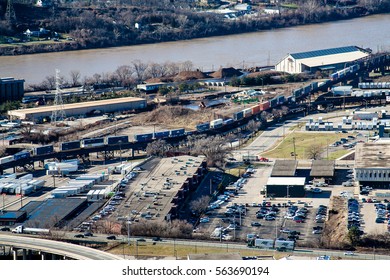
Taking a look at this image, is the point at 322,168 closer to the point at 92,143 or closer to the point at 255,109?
the point at 92,143

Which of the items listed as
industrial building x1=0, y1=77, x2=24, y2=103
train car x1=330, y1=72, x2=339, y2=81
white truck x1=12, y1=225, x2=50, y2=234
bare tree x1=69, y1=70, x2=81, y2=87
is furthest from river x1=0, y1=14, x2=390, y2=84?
white truck x1=12, y1=225, x2=50, y2=234

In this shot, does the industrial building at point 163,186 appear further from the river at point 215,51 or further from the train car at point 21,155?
the river at point 215,51

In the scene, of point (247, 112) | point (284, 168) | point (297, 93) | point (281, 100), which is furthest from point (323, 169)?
point (297, 93)

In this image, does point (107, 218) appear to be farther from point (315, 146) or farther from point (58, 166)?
point (315, 146)

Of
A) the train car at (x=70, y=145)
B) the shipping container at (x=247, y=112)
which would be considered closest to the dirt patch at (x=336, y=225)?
the train car at (x=70, y=145)

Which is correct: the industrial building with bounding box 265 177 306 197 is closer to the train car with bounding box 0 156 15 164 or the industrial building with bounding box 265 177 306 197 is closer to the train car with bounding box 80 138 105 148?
the train car with bounding box 80 138 105 148

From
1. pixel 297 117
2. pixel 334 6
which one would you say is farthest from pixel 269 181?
pixel 334 6
